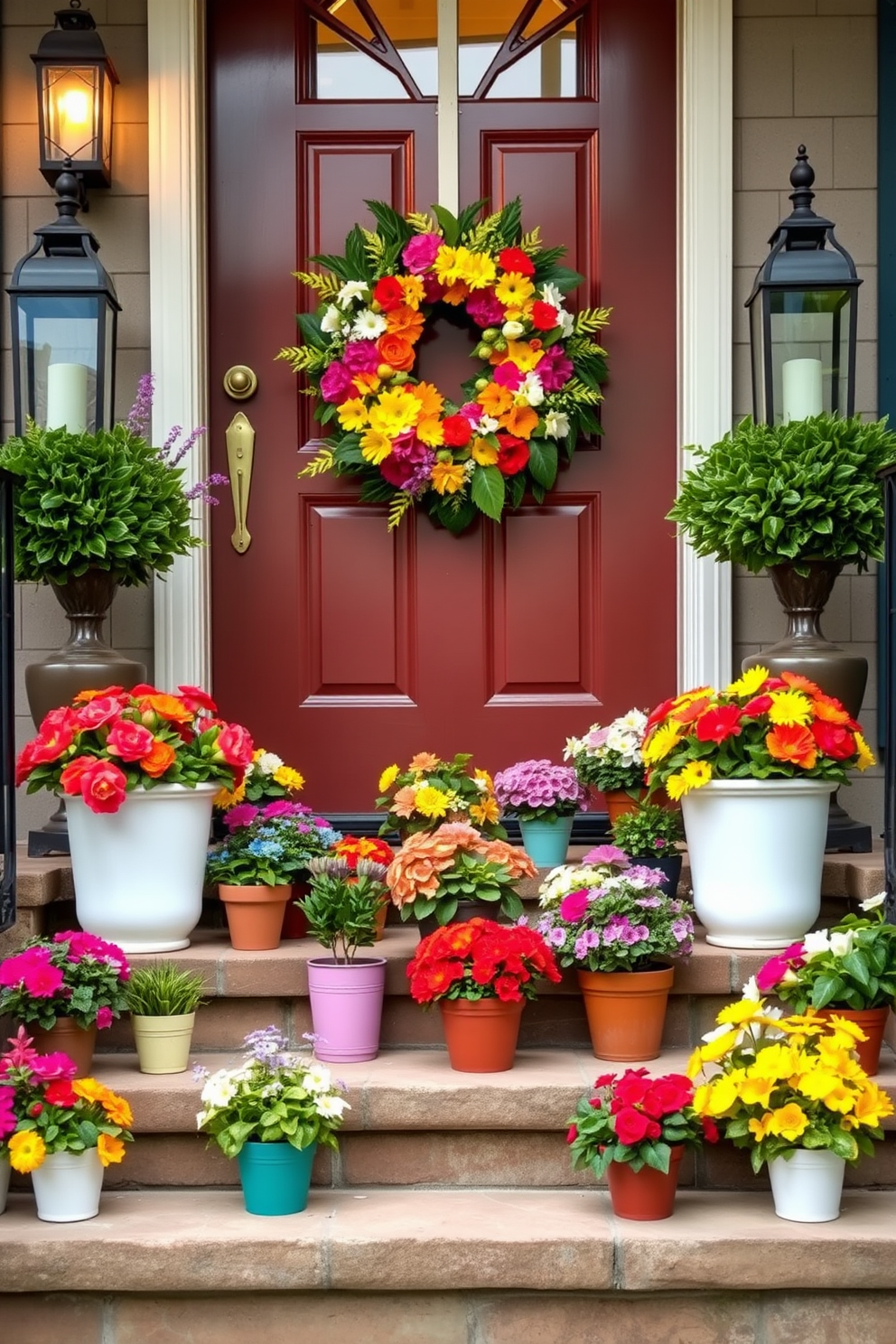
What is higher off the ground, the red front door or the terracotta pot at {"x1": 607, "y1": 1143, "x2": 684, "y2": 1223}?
the red front door

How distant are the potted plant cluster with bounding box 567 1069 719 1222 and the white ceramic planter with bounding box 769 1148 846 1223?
13 centimetres

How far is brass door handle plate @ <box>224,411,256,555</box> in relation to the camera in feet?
12.5

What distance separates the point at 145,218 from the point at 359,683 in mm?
1265

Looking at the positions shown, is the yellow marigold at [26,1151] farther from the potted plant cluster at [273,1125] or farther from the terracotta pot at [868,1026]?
the terracotta pot at [868,1026]

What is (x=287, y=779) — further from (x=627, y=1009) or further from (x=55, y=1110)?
(x=55, y=1110)

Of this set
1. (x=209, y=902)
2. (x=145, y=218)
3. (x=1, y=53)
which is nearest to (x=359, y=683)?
(x=209, y=902)

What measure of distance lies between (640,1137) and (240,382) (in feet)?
7.22

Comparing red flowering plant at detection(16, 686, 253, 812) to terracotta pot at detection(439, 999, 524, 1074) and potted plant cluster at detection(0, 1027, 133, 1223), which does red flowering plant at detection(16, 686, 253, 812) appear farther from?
terracotta pot at detection(439, 999, 524, 1074)

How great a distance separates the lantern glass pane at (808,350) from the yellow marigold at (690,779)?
936 millimetres

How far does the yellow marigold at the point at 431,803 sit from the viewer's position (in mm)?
3211

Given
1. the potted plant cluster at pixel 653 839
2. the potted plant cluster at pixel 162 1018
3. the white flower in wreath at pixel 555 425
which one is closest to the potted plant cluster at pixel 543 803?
the potted plant cluster at pixel 653 839

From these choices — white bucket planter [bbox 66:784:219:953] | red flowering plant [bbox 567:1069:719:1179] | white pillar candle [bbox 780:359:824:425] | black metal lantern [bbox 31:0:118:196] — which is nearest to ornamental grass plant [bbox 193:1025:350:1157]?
red flowering plant [bbox 567:1069:719:1179]

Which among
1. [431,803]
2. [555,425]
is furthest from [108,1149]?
[555,425]

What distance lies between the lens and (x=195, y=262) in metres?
3.73
